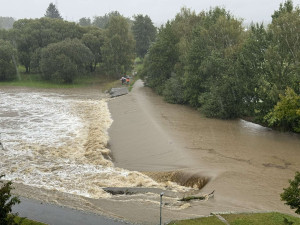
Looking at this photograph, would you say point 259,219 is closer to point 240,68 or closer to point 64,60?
point 240,68

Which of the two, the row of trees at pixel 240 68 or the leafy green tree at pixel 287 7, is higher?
the leafy green tree at pixel 287 7

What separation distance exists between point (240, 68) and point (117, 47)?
109 ft

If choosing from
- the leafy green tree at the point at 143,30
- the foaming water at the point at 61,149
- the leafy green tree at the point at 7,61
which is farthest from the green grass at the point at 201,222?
the leafy green tree at the point at 143,30

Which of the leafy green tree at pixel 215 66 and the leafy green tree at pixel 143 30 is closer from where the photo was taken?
the leafy green tree at pixel 215 66

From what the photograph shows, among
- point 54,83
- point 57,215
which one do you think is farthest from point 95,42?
point 57,215

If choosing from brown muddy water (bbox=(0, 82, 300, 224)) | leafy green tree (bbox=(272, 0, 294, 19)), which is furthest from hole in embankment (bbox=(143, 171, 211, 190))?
leafy green tree (bbox=(272, 0, 294, 19))

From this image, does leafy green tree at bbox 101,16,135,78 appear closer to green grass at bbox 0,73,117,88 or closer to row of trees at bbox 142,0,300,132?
green grass at bbox 0,73,117,88

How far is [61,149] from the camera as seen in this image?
2466 centimetres

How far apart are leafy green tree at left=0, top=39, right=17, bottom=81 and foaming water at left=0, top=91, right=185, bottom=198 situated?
17.5 m

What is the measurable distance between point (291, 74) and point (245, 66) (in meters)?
4.76

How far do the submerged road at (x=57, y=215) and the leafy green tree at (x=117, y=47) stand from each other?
154 feet

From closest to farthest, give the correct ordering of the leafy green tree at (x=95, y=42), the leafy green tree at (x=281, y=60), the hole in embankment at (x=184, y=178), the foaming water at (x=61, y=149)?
the hole in embankment at (x=184, y=178) < the foaming water at (x=61, y=149) < the leafy green tree at (x=281, y=60) < the leafy green tree at (x=95, y=42)

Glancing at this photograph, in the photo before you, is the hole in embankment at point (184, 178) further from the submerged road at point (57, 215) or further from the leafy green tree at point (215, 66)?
the leafy green tree at point (215, 66)

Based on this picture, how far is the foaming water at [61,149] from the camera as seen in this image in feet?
62.2
